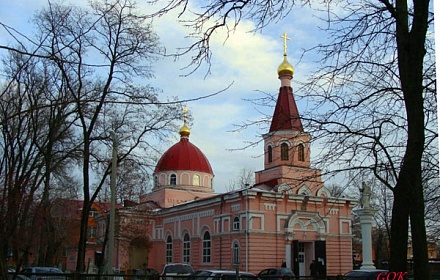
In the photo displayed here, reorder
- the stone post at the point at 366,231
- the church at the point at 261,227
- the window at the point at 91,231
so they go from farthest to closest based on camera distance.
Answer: the window at the point at 91,231 → the church at the point at 261,227 → the stone post at the point at 366,231

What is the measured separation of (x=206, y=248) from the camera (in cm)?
3953

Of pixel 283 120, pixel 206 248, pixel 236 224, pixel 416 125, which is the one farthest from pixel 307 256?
pixel 416 125

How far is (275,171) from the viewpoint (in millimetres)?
39219

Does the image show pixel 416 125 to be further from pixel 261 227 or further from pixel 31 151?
pixel 261 227

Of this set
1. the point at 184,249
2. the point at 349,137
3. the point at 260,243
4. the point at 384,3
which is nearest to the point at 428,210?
the point at 349,137

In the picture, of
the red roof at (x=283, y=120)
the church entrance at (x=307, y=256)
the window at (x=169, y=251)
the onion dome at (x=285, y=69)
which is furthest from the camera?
the window at (x=169, y=251)

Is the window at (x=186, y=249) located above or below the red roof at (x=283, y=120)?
below

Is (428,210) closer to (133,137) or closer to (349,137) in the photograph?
(349,137)

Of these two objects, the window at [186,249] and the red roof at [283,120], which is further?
the window at [186,249]

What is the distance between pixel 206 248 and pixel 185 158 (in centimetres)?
1440

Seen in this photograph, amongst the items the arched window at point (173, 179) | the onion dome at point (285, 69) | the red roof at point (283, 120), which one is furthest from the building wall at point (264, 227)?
the red roof at point (283, 120)

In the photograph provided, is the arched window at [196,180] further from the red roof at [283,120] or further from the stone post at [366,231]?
the red roof at [283,120]

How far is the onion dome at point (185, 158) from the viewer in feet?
170

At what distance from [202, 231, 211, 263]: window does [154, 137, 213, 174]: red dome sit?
12.7 m
